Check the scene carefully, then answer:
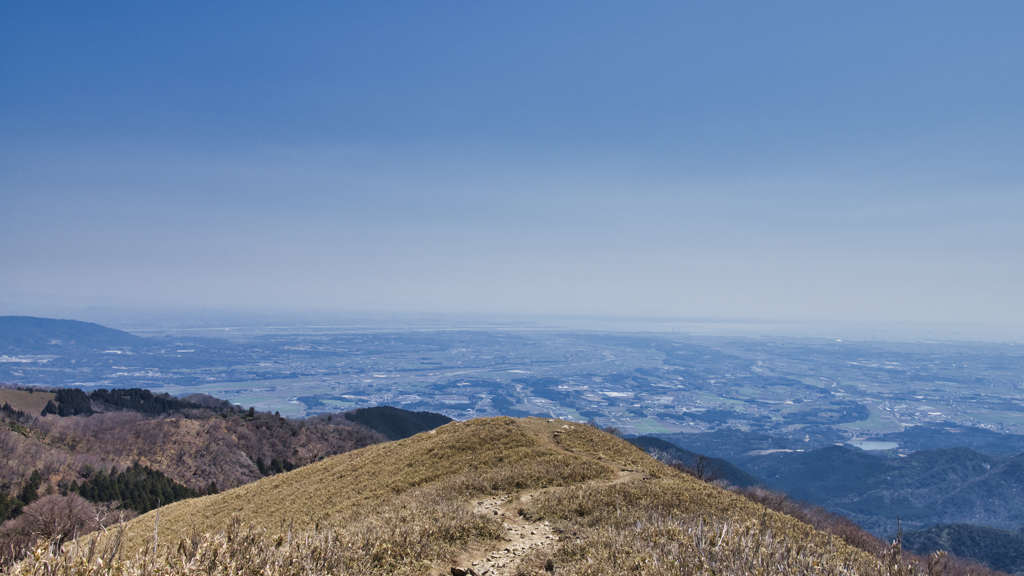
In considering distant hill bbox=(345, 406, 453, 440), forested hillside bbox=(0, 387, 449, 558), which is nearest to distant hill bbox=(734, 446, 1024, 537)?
distant hill bbox=(345, 406, 453, 440)

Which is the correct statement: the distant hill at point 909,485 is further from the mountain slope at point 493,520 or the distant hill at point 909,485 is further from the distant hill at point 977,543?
the mountain slope at point 493,520

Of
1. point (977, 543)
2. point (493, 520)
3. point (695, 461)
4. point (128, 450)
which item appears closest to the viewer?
point (493, 520)

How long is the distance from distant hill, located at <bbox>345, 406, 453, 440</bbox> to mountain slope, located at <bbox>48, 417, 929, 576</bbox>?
10691cm

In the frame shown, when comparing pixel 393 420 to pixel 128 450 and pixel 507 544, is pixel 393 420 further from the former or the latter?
pixel 507 544

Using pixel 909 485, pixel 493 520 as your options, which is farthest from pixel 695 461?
pixel 493 520

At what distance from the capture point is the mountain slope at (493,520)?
28.9 ft

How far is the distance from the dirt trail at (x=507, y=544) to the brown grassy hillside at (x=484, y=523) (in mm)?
48

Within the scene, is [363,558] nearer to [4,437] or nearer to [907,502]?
[4,437]

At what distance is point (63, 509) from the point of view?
128 feet

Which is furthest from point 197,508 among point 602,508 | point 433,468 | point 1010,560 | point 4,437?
point 1010,560

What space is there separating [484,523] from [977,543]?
108625 mm

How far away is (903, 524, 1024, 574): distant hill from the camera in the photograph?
7438cm

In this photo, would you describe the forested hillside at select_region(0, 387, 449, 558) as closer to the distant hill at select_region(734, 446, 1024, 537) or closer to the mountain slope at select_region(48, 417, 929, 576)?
the mountain slope at select_region(48, 417, 929, 576)

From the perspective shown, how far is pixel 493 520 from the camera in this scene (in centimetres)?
1425
